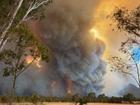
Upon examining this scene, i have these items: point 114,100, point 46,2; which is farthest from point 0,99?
point 114,100

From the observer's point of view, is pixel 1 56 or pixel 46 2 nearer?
pixel 46 2

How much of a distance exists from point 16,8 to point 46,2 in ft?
20.4

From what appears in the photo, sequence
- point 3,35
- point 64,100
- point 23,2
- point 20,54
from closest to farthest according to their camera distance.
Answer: point 3,35 → point 23,2 → point 20,54 → point 64,100

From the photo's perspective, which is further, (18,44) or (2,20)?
(18,44)

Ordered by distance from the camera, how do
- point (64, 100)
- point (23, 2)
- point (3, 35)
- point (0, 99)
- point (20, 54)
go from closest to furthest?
point (3, 35), point (23, 2), point (0, 99), point (20, 54), point (64, 100)

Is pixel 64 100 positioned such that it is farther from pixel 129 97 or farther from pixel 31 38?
→ pixel 31 38

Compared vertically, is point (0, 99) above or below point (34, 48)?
below

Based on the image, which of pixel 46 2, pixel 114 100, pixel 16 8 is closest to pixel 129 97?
pixel 114 100

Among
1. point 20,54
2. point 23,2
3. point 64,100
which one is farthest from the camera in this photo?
point 64,100

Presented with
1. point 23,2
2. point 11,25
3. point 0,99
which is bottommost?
point 0,99

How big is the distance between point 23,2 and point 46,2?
3350mm

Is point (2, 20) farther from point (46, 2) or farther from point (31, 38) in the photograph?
point (31, 38)

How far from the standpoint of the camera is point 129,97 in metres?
77.9

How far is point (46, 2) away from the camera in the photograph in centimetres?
4212
